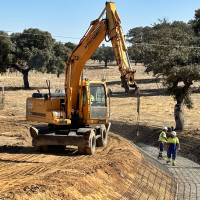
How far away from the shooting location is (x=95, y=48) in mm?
14609

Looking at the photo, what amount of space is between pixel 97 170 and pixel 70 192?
240 centimetres

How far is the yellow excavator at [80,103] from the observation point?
1404 cm

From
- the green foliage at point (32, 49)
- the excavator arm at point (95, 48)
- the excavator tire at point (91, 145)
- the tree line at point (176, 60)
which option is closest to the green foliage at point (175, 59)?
the tree line at point (176, 60)

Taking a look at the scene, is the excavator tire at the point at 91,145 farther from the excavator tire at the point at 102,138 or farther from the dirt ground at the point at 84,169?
the excavator tire at the point at 102,138

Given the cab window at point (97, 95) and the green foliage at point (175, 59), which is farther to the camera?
the green foliage at point (175, 59)

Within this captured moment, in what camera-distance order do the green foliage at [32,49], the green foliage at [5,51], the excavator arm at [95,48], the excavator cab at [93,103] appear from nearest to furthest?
the excavator arm at [95,48]
the excavator cab at [93,103]
the green foliage at [5,51]
the green foliage at [32,49]

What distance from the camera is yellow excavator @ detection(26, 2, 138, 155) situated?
14.0 meters

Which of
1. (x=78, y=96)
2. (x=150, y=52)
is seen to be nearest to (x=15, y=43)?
(x=150, y=52)

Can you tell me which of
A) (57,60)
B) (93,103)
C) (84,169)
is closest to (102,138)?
(93,103)

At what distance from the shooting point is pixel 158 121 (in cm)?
2753

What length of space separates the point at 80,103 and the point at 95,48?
255 cm

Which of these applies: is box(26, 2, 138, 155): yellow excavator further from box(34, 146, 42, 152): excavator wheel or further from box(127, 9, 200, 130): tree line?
box(127, 9, 200, 130): tree line

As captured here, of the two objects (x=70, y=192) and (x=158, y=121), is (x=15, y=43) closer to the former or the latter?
(x=158, y=121)

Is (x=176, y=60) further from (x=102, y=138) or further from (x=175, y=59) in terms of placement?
(x=102, y=138)
